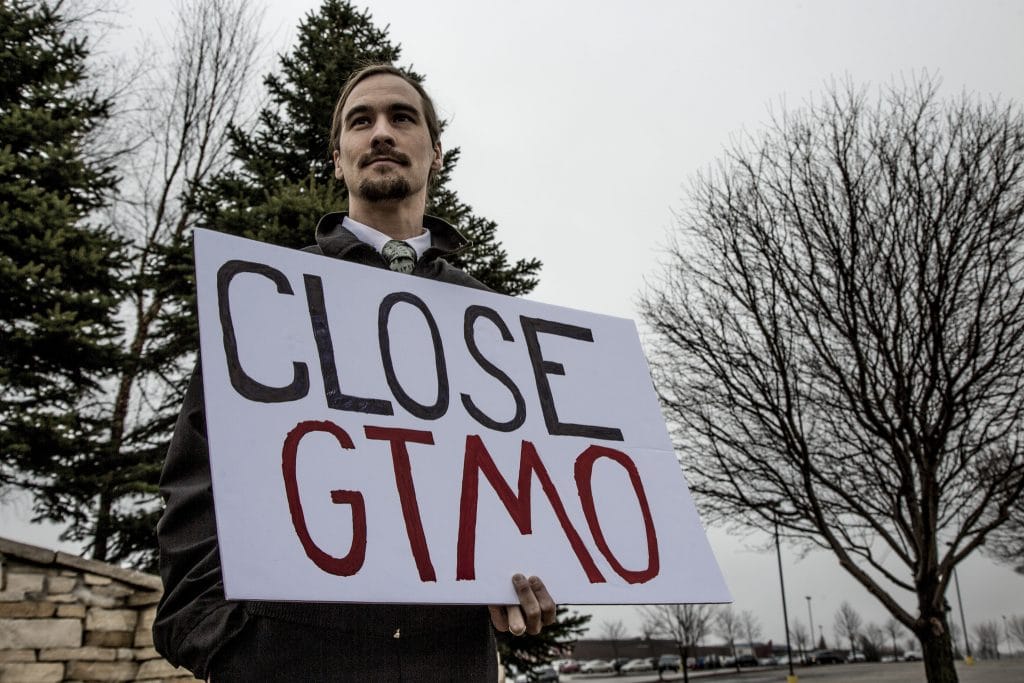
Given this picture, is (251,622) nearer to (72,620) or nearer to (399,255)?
(399,255)

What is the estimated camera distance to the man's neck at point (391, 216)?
1.66 meters

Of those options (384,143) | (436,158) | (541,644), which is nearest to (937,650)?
(541,644)

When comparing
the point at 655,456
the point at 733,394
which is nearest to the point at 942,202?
the point at 733,394

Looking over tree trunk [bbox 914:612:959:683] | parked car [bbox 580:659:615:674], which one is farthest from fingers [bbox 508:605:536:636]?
parked car [bbox 580:659:615:674]

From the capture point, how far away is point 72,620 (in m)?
6.05

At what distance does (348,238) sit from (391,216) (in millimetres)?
137

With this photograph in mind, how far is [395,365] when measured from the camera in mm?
1299

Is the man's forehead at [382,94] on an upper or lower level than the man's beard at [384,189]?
upper

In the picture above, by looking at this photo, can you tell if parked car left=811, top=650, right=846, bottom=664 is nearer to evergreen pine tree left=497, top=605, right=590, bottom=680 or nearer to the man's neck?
evergreen pine tree left=497, top=605, right=590, bottom=680

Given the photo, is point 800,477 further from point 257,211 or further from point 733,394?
point 257,211

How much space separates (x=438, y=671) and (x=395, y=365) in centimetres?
50

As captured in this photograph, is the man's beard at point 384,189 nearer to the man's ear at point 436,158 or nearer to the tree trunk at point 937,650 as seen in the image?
the man's ear at point 436,158

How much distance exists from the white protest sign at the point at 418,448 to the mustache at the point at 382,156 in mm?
372

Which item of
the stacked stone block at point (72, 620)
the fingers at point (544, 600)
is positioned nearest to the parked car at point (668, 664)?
the stacked stone block at point (72, 620)
